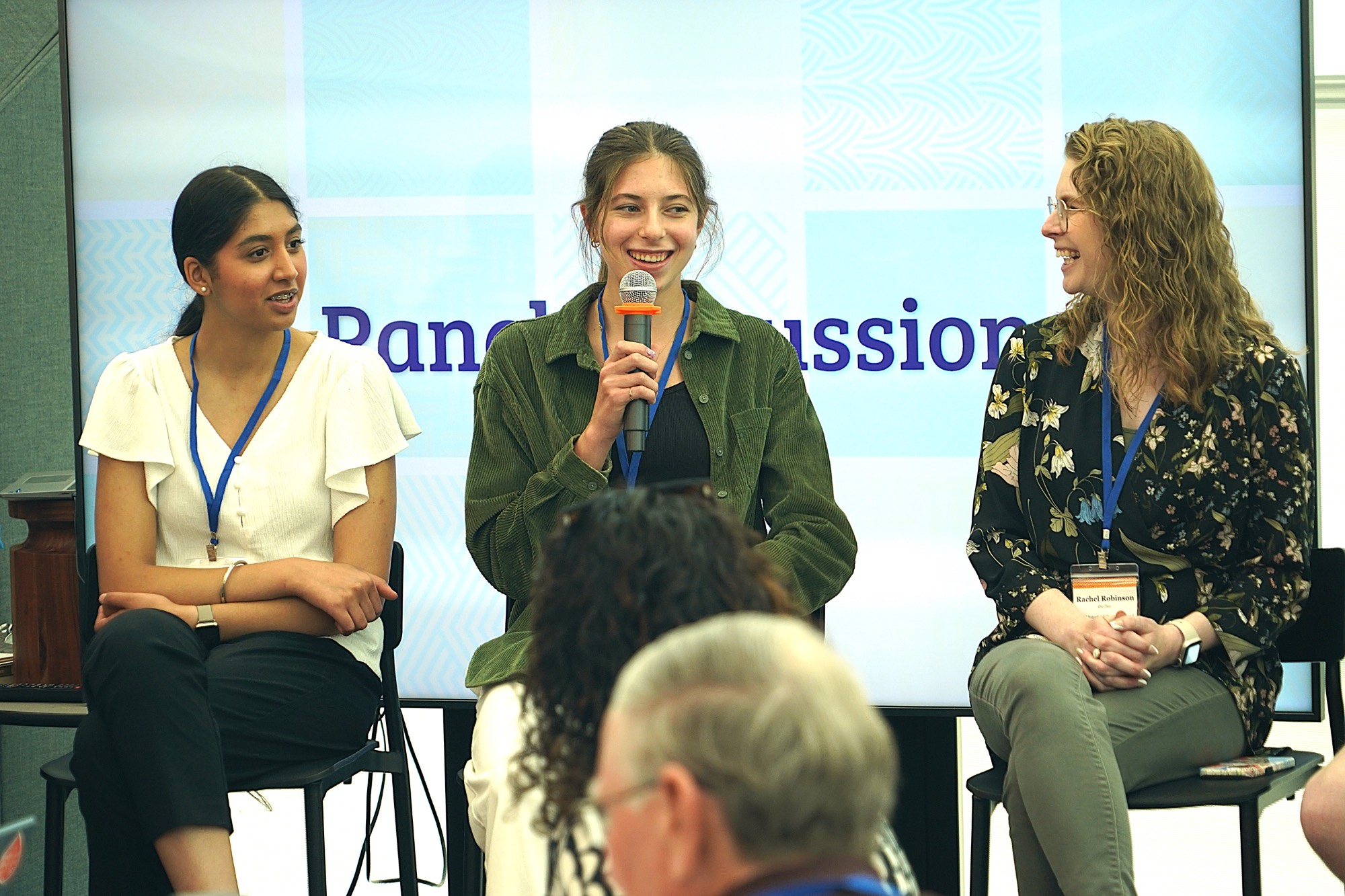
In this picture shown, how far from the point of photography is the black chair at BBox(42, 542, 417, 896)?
2375 mm

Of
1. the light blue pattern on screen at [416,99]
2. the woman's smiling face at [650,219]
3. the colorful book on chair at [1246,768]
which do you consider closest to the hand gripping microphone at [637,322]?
the woman's smiling face at [650,219]

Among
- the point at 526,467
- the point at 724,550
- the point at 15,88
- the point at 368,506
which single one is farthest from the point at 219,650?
the point at 15,88

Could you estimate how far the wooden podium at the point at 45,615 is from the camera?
3223mm

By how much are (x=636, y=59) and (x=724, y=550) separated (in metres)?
2.21

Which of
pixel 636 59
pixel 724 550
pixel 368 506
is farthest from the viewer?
pixel 636 59

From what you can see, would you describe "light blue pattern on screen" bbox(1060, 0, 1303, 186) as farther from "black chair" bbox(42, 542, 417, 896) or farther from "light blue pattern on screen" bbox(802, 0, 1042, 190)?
"black chair" bbox(42, 542, 417, 896)

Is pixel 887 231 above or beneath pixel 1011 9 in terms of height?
beneath

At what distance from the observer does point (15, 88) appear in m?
3.60

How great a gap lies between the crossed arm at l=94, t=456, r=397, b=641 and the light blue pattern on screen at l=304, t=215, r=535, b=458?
2.12 feet

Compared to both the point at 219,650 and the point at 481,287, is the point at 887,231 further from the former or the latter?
the point at 219,650

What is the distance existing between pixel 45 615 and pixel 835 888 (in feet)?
9.52

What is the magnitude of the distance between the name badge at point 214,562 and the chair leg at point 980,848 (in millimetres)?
1490

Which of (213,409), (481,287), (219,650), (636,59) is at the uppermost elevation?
(636,59)

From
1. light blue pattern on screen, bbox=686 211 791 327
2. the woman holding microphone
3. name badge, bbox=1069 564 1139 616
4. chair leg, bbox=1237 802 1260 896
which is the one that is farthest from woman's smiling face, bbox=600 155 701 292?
chair leg, bbox=1237 802 1260 896
